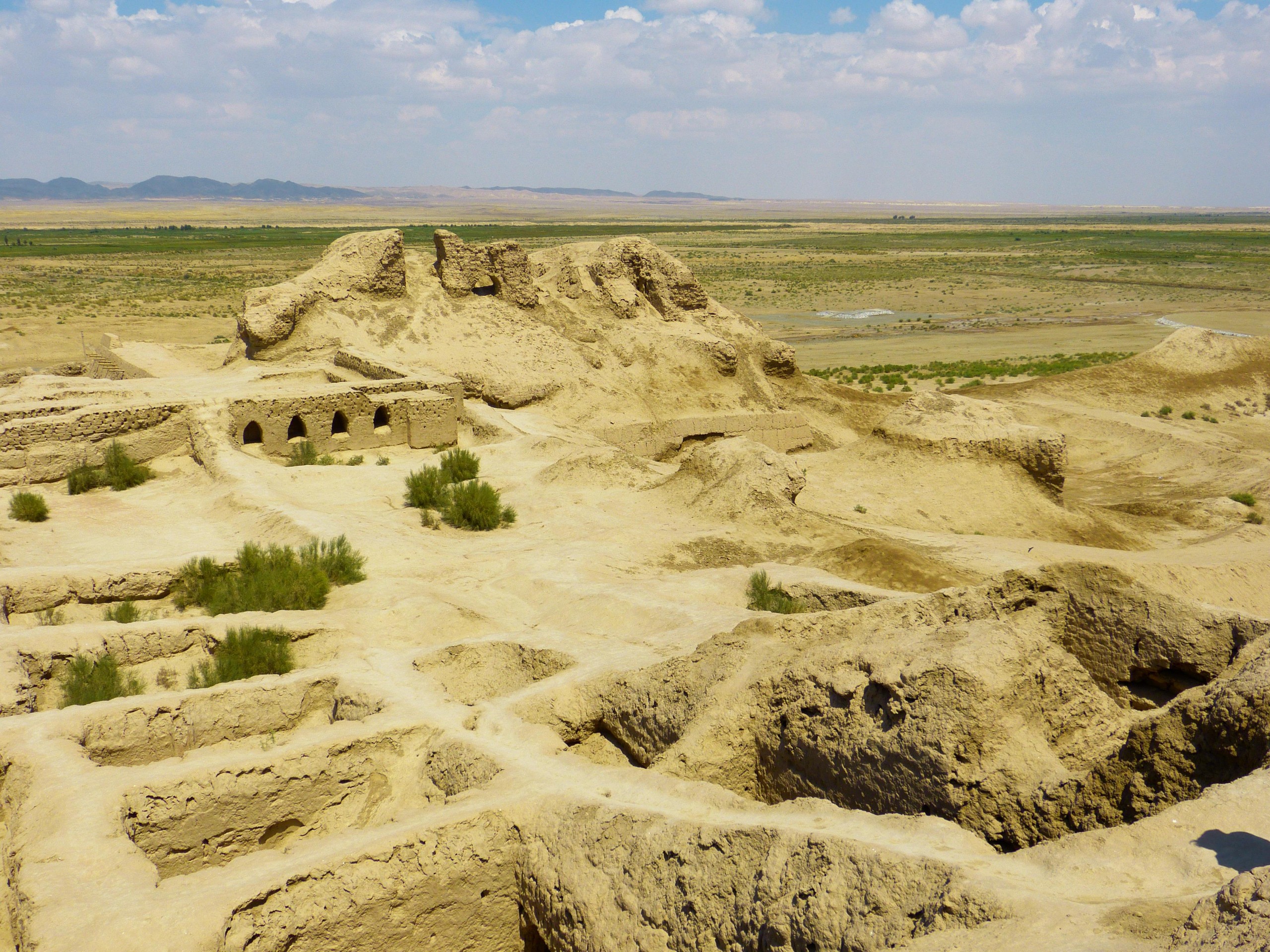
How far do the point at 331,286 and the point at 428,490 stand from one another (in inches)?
341

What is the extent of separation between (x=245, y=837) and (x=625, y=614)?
3808 mm

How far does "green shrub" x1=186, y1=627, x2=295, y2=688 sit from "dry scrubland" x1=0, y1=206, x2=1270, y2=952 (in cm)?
4

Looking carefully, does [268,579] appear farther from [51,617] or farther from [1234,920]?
[1234,920]

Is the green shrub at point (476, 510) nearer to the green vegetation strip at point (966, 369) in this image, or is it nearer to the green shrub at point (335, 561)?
the green shrub at point (335, 561)

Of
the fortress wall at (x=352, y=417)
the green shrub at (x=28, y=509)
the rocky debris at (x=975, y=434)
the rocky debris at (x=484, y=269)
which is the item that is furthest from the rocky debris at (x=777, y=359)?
the green shrub at (x=28, y=509)

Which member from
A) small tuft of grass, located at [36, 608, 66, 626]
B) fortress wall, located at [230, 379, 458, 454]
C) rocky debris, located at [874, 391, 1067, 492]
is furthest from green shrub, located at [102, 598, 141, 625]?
rocky debris, located at [874, 391, 1067, 492]

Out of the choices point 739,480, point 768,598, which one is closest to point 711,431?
point 739,480

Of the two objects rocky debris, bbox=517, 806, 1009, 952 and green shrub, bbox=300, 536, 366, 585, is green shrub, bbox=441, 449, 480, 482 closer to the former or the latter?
green shrub, bbox=300, 536, 366, 585

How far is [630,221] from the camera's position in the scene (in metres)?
164

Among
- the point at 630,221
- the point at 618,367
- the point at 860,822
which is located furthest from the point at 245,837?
the point at 630,221

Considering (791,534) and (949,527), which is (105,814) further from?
(949,527)

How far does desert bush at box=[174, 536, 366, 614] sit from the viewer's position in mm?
8516

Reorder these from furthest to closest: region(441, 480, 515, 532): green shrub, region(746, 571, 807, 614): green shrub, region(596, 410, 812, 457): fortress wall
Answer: region(596, 410, 812, 457): fortress wall < region(441, 480, 515, 532): green shrub < region(746, 571, 807, 614): green shrub

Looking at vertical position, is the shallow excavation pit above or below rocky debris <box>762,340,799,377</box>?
below
